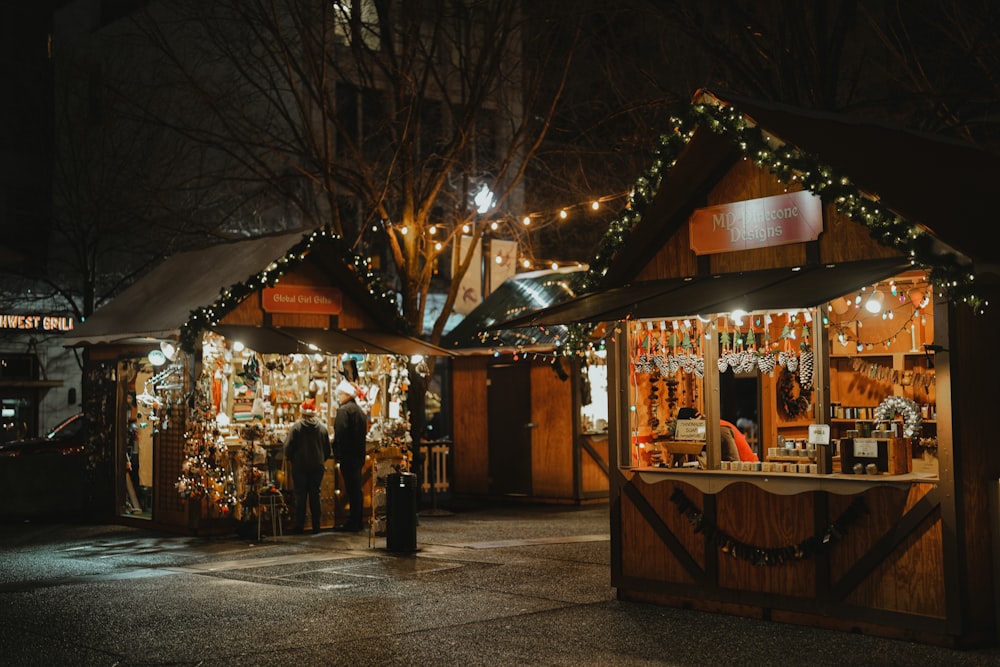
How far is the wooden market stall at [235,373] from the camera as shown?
16.2 m

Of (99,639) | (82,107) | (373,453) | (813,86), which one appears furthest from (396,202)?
(99,639)

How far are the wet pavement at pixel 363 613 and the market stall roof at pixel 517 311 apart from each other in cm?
572

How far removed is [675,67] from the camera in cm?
2523

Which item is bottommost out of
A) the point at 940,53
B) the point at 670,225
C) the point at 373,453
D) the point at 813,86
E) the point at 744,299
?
the point at 373,453

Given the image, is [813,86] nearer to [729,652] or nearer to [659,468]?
[659,468]

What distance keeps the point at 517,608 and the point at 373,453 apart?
7.30 m

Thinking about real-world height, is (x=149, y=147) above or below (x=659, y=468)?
above

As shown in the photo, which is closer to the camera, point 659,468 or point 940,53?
point 659,468

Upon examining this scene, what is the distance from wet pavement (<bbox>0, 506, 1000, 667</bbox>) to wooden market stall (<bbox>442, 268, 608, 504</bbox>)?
5117 mm

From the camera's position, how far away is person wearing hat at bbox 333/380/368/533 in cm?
1664

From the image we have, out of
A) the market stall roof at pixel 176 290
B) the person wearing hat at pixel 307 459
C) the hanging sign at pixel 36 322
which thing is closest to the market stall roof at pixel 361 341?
the person wearing hat at pixel 307 459

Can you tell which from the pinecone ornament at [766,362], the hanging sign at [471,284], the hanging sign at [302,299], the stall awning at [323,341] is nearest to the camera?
the pinecone ornament at [766,362]

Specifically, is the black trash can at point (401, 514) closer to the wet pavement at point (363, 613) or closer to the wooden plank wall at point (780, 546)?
the wet pavement at point (363, 613)

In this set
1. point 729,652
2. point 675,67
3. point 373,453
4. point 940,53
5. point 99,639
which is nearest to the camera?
point 729,652
